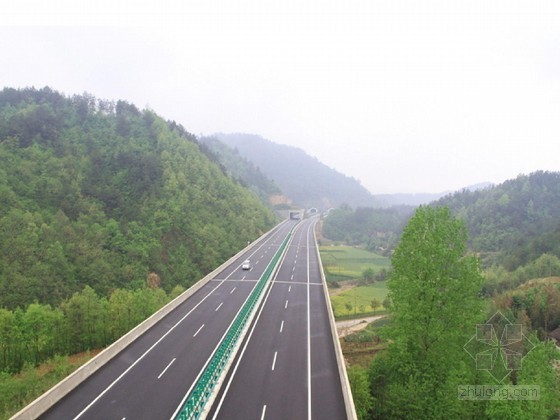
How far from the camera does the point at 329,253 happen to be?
376ft

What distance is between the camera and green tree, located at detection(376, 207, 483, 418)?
2077cm

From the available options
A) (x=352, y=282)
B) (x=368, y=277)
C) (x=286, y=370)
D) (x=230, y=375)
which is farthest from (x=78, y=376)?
(x=368, y=277)

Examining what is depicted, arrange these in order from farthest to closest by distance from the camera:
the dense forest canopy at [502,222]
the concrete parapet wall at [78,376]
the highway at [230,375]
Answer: the dense forest canopy at [502,222]
the highway at [230,375]
the concrete parapet wall at [78,376]

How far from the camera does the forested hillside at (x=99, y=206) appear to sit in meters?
42.2

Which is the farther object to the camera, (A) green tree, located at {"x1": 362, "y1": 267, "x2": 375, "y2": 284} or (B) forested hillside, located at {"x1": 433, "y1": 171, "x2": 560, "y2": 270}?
(B) forested hillside, located at {"x1": 433, "y1": 171, "x2": 560, "y2": 270}

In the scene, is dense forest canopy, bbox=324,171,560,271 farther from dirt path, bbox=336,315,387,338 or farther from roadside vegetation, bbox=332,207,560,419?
roadside vegetation, bbox=332,207,560,419

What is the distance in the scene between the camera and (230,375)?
20.3 meters

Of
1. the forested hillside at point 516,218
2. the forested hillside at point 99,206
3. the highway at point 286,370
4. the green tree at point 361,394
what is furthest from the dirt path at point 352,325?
the forested hillside at point 516,218

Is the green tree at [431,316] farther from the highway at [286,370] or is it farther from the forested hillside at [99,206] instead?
the forested hillside at [99,206]

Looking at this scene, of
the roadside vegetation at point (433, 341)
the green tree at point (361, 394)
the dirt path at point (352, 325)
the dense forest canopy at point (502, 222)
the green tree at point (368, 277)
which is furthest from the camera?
the dense forest canopy at point (502, 222)

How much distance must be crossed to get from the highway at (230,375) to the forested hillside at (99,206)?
1797cm

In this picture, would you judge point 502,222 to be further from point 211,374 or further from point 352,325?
point 211,374

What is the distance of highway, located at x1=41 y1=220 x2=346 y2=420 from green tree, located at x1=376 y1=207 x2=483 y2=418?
4.35 metres

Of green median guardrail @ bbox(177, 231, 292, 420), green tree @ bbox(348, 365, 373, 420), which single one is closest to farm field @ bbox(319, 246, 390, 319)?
green median guardrail @ bbox(177, 231, 292, 420)
